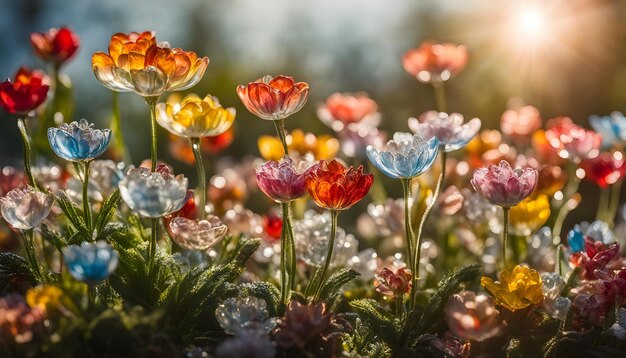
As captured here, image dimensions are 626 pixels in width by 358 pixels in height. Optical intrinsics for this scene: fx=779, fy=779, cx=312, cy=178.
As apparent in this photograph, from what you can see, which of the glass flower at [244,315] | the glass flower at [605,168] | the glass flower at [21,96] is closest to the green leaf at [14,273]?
the glass flower at [21,96]

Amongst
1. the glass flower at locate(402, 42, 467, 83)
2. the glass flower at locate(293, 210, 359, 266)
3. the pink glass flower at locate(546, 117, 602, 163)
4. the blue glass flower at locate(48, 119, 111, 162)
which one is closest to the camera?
the blue glass flower at locate(48, 119, 111, 162)

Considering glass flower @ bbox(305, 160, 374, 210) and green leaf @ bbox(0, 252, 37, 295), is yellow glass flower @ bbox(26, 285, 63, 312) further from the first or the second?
glass flower @ bbox(305, 160, 374, 210)

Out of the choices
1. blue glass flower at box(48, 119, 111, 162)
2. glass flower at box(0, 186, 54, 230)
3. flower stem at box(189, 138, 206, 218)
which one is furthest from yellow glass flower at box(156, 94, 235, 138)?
glass flower at box(0, 186, 54, 230)

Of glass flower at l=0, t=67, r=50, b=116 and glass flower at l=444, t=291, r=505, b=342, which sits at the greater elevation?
glass flower at l=0, t=67, r=50, b=116

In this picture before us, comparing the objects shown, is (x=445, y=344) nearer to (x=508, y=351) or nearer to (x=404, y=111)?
(x=508, y=351)

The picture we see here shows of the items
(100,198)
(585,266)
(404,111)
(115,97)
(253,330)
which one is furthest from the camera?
(404,111)

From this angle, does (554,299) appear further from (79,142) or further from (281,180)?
(79,142)

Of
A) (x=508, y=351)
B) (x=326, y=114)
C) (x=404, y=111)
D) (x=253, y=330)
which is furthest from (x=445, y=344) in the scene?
(x=404, y=111)

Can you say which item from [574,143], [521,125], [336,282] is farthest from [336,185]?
[521,125]
